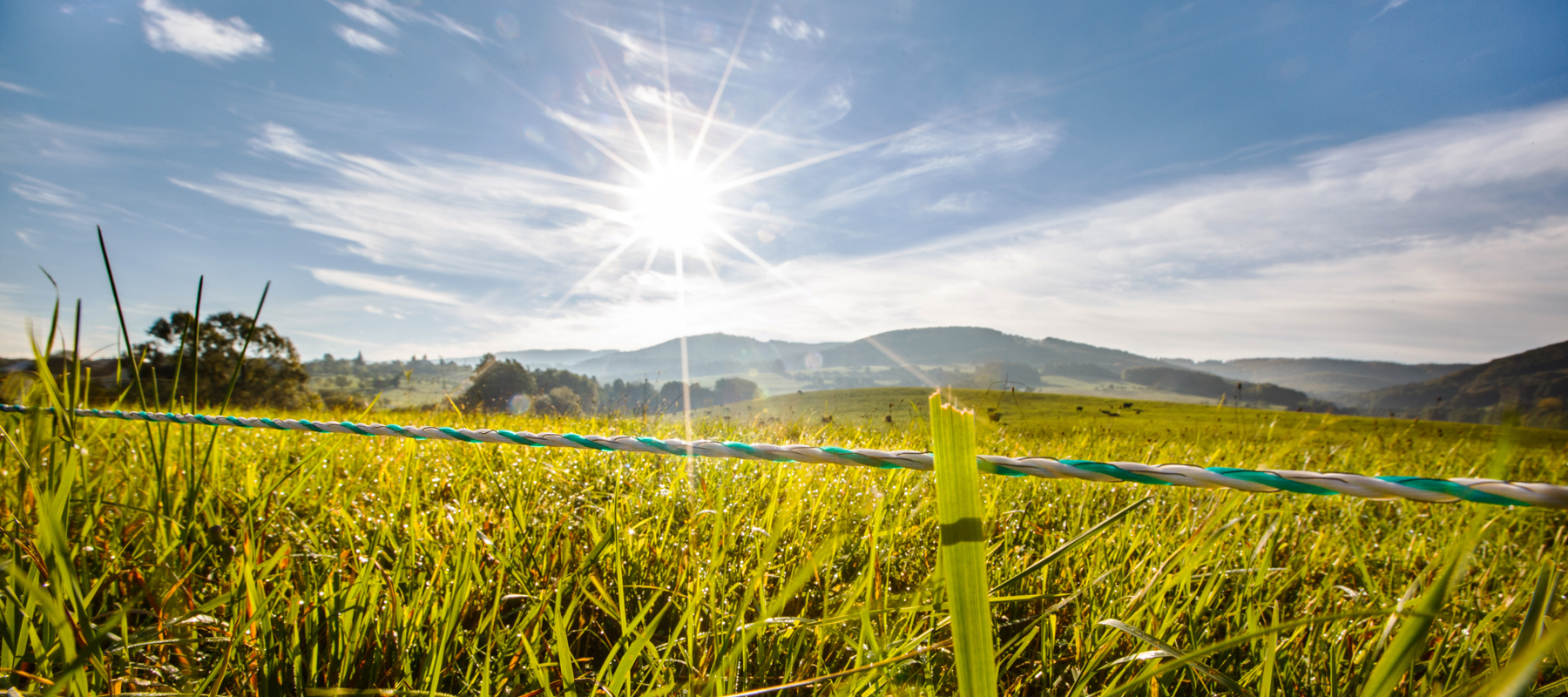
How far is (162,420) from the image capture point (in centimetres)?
160

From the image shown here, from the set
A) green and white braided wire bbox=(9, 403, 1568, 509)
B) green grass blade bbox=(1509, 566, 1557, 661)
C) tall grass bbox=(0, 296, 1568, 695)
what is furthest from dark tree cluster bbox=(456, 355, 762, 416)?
green grass blade bbox=(1509, 566, 1557, 661)

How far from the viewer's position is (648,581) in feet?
5.30

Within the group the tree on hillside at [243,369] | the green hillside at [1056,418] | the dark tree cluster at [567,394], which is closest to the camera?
the green hillside at [1056,418]

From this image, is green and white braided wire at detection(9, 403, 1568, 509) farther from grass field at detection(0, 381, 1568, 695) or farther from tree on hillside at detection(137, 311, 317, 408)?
tree on hillside at detection(137, 311, 317, 408)

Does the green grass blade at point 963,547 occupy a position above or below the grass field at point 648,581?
above

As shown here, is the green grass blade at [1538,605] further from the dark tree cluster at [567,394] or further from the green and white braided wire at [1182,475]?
the dark tree cluster at [567,394]

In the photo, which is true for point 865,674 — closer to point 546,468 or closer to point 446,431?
point 446,431

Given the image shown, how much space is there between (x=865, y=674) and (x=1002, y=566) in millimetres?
830

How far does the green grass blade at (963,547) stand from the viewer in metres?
0.57

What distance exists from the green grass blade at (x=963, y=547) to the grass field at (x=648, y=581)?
0.20 meters

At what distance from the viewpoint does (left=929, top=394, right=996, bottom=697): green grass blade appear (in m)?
0.57

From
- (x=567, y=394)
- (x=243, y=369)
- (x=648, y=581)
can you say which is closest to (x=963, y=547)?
(x=648, y=581)

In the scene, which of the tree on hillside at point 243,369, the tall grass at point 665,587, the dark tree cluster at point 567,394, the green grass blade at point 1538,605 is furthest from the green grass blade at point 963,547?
the tree on hillside at point 243,369

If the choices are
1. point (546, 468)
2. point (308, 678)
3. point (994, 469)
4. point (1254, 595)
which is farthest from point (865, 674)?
point (546, 468)
